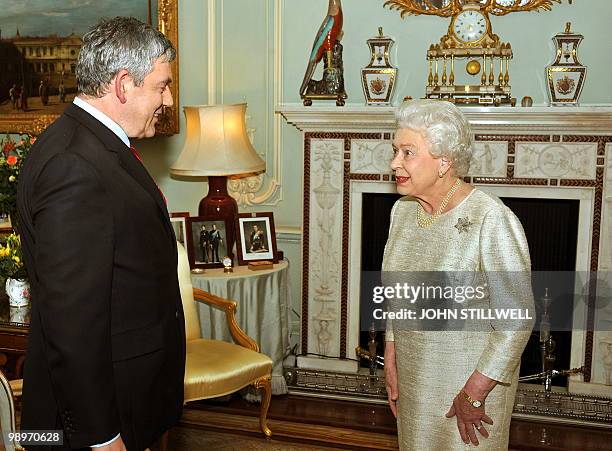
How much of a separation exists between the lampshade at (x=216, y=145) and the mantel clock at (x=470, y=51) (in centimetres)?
112

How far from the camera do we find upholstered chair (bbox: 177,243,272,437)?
3.48 metres

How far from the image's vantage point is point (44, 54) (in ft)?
16.7

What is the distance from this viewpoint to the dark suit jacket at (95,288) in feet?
5.31

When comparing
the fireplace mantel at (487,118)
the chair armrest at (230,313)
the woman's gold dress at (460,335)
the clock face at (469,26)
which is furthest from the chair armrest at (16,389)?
the clock face at (469,26)

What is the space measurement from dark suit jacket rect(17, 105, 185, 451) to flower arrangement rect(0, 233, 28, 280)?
160cm

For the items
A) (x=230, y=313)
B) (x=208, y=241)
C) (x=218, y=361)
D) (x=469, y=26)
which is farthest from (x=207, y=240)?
(x=469, y=26)

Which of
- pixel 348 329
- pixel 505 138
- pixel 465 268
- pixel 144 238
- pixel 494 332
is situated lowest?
pixel 348 329

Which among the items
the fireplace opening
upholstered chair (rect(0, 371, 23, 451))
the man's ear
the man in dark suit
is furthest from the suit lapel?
the fireplace opening

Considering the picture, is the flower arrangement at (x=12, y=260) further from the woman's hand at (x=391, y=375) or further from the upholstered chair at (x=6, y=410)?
the woman's hand at (x=391, y=375)

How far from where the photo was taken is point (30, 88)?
516cm

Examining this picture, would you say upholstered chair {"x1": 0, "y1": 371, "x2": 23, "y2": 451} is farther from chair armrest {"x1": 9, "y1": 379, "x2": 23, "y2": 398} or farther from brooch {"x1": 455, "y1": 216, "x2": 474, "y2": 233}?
brooch {"x1": 455, "y1": 216, "x2": 474, "y2": 233}

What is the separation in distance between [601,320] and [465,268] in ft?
7.60

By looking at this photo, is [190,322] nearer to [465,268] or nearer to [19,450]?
[19,450]

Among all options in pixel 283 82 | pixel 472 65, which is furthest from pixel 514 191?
pixel 283 82
